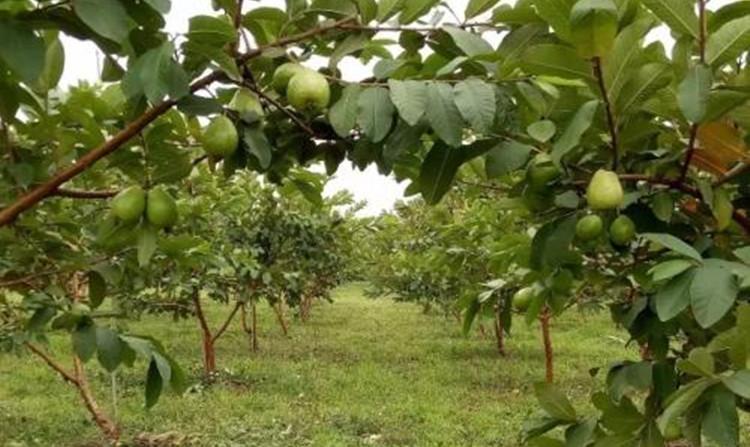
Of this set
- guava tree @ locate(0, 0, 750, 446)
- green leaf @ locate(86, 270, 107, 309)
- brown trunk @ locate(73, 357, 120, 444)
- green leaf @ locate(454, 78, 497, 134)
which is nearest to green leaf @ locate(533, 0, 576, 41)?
guava tree @ locate(0, 0, 750, 446)

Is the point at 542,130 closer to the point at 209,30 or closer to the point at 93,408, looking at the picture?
the point at 209,30

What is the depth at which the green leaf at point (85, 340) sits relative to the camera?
135 centimetres

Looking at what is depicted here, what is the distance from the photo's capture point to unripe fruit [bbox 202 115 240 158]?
3.51ft

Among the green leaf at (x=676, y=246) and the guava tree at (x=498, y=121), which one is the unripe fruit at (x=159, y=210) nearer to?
the guava tree at (x=498, y=121)

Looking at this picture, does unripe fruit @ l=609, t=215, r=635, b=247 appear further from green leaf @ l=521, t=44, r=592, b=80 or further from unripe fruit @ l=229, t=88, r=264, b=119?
unripe fruit @ l=229, t=88, r=264, b=119

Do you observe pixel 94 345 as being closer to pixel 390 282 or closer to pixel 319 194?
pixel 319 194

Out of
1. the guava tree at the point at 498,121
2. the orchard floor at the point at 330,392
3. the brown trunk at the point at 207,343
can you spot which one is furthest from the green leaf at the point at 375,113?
the brown trunk at the point at 207,343

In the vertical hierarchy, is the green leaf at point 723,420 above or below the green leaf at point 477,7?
below

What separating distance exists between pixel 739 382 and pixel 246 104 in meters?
0.72

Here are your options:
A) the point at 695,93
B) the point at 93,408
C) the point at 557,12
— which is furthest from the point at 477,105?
the point at 93,408

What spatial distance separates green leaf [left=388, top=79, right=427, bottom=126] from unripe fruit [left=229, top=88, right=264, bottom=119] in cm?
22

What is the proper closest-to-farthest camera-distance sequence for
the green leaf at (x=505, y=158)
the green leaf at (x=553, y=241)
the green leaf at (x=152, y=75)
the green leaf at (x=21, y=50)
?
the green leaf at (x=21, y=50)
the green leaf at (x=152, y=75)
the green leaf at (x=505, y=158)
the green leaf at (x=553, y=241)

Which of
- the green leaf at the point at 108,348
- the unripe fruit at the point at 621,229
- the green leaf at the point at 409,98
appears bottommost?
the green leaf at the point at 108,348

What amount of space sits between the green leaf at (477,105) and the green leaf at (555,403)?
26.0 inches
